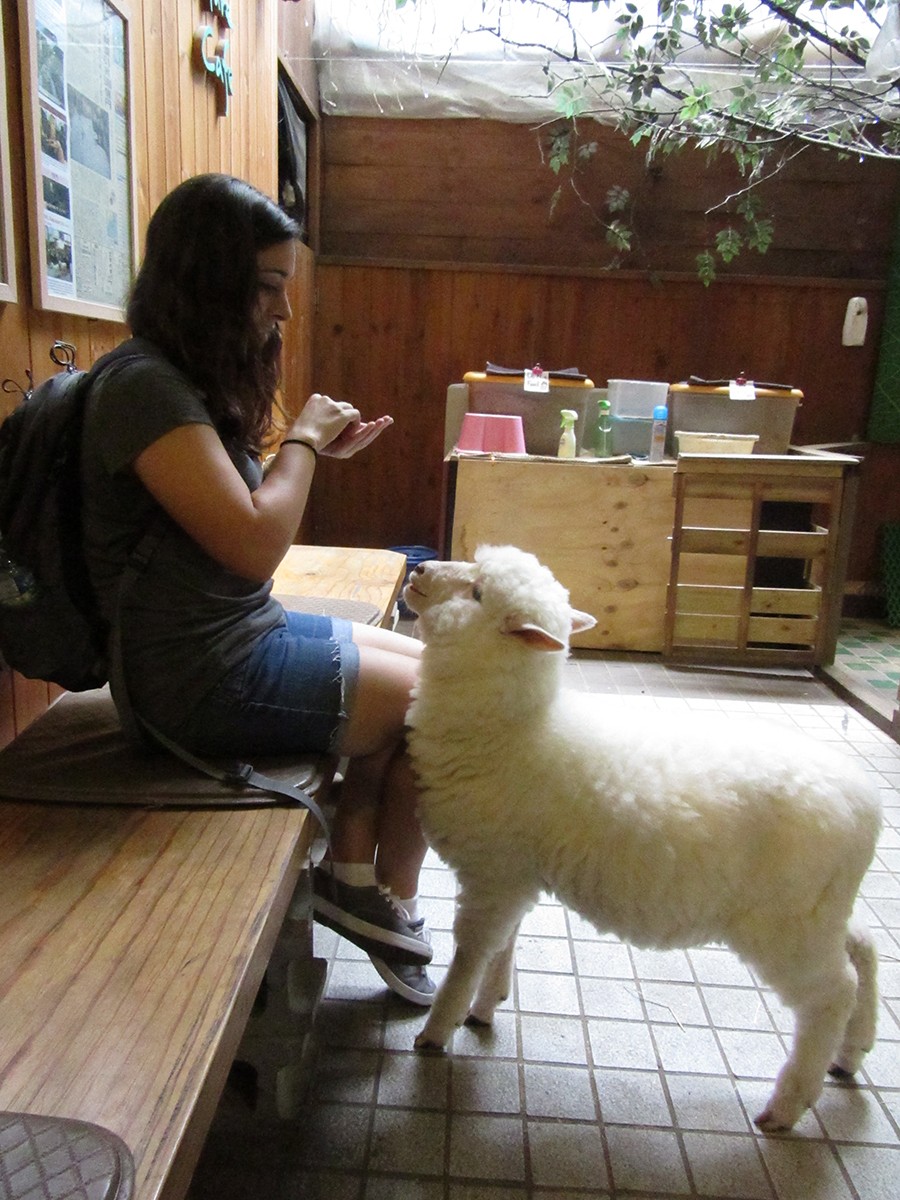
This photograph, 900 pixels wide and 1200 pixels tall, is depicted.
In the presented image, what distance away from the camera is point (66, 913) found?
1.03 m

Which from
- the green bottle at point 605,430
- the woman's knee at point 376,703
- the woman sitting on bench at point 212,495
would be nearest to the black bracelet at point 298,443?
the woman sitting on bench at point 212,495

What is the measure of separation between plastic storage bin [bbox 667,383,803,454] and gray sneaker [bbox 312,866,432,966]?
324 cm

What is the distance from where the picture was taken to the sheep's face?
1.39 m

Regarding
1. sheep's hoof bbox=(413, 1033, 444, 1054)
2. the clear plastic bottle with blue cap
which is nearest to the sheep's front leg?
sheep's hoof bbox=(413, 1033, 444, 1054)

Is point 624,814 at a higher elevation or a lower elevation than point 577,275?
lower

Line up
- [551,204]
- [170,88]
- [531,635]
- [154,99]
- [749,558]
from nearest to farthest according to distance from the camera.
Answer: [531,635] < [154,99] < [170,88] < [749,558] < [551,204]

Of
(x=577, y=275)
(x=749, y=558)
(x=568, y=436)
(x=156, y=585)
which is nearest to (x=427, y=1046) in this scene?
(x=156, y=585)

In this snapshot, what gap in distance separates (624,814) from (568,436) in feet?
9.58

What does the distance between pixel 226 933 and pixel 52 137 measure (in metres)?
1.43

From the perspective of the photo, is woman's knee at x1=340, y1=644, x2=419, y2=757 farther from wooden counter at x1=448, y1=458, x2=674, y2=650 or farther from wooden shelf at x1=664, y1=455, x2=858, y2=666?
wooden shelf at x1=664, y1=455, x2=858, y2=666

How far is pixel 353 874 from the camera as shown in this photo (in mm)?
1621

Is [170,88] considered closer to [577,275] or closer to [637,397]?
[637,397]

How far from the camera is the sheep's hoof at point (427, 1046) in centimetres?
160

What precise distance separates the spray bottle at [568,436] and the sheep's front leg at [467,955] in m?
2.80
